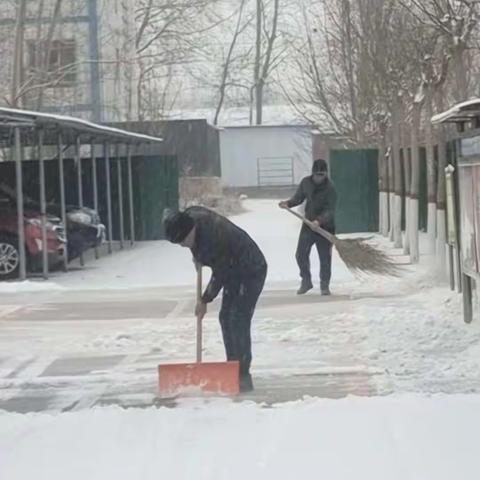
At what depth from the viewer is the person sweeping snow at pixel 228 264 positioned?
7.57 m

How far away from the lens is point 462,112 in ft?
32.1

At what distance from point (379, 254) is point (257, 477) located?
6689mm

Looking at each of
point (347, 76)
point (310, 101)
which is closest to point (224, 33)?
point (310, 101)

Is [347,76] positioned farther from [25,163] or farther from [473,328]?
[473,328]

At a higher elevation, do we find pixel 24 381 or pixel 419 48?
pixel 419 48

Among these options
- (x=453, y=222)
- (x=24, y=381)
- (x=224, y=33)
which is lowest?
(x=24, y=381)

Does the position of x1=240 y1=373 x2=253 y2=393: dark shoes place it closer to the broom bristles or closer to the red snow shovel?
the red snow shovel

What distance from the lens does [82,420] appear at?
7023 mm

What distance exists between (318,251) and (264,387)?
227 inches

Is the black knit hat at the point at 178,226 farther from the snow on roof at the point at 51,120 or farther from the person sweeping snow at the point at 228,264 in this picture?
the snow on roof at the point at 51,120

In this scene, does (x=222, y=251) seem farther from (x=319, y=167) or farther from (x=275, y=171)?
(x=275, y=171)

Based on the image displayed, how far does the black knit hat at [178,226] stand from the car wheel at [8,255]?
9.45m

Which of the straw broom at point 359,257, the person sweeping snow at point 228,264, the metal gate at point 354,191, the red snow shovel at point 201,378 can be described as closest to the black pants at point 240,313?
the person sweeping snow at point 228,264

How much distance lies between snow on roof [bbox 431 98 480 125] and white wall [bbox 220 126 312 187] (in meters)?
45.0
